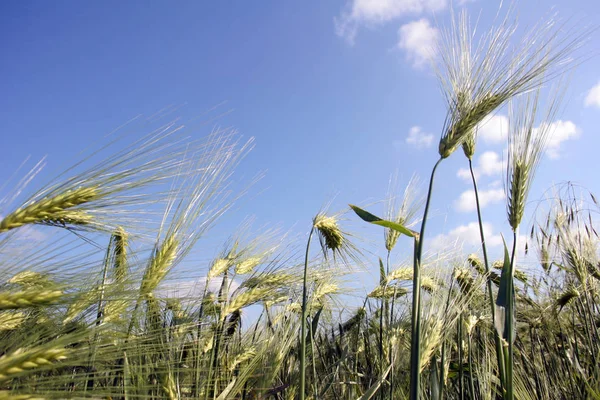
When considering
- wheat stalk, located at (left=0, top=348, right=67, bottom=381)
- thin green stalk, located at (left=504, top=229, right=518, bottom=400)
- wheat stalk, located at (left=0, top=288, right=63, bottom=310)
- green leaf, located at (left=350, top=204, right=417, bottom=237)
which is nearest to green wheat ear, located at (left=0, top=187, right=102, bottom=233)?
wheat stalk, located at (left=0, top=288, right=63, bottom=310)

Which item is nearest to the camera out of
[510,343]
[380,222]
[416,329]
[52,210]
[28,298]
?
[28,298]

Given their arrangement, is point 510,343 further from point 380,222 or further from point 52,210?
point 52,210

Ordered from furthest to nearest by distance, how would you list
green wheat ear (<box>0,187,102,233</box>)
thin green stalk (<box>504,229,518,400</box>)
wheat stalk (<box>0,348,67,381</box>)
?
1. thin green stalk (<box>504,229,518,400</box>)
2. green wheat ear (<box>0,187,102,233</box>)
3. wheat stalk (<box>0,348,67,381</box>)

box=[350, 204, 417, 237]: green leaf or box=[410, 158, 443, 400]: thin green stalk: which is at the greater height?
box=[350, 204, 417, 237]: green leaf

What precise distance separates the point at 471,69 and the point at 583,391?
2.07 metres

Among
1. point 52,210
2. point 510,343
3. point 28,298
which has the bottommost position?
point 510,343

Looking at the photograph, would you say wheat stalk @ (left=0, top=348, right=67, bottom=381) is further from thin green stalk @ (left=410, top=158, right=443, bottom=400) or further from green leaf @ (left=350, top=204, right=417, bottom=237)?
green leaf @ (left=350, top=204, right=417, bottom=237)

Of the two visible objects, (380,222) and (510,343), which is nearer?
(510,343)

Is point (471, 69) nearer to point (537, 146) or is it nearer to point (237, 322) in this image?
point (537, 146)

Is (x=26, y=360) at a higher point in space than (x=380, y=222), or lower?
lower

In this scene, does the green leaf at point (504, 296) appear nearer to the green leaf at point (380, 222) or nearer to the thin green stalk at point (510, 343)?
the thin green stalk at point (510, 343)

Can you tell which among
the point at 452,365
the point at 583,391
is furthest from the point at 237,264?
the point at 583,391

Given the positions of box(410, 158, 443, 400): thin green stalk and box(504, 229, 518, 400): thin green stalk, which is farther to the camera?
→ box(504, 229, 518, 400): thin green stalk

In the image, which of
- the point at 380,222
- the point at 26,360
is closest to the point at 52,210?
the point at 26,360
